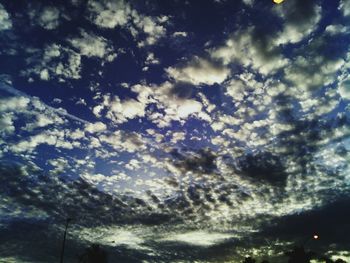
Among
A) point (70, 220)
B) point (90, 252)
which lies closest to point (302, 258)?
point (90, 252)

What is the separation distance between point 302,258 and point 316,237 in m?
34.0

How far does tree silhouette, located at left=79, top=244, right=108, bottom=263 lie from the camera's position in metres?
47.1

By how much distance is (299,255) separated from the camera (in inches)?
2071

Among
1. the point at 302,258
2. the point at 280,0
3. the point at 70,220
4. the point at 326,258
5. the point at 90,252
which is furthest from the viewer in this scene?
the point at 326,258

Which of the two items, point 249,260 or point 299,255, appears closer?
point 299,255

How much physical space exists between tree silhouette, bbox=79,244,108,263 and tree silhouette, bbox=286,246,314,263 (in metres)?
28.5

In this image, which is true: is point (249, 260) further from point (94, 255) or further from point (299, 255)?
point (94, 255)

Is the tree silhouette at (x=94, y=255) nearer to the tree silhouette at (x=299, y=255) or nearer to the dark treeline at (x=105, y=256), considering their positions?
the dark treeline at (x=105, y=256)

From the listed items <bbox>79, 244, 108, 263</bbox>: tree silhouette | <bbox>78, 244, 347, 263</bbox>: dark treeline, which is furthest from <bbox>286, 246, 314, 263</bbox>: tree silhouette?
<bbox>79, 244, 108, 263</bbox>: tree silhouette

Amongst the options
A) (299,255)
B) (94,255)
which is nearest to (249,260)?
(299,255)

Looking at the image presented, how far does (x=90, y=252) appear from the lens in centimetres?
4759

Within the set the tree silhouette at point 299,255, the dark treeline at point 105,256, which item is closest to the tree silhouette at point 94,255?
the dark treeline at point 105,256

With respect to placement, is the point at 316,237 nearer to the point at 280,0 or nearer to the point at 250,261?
the point at 280,0

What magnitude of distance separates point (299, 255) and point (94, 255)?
3104 cm
